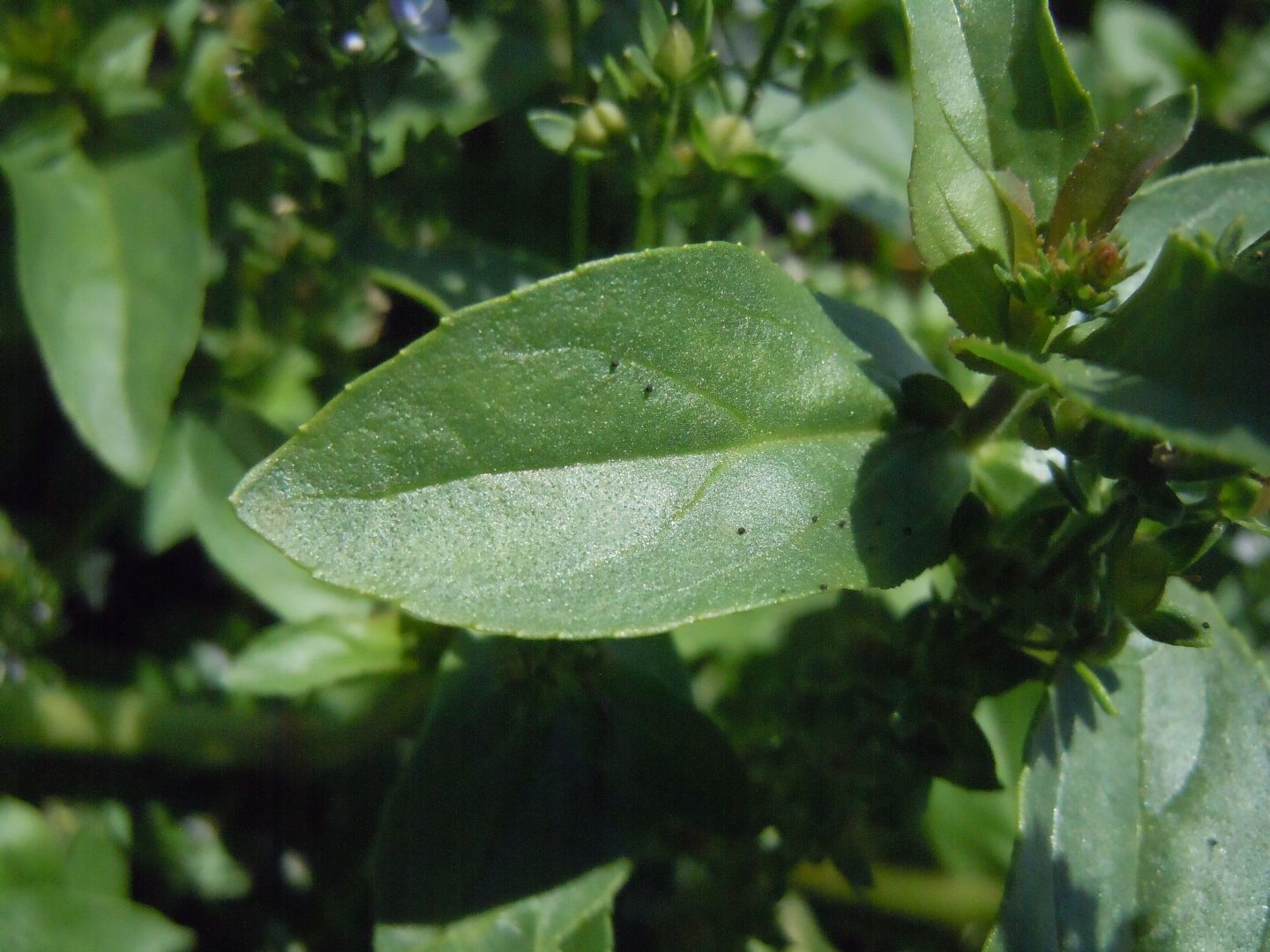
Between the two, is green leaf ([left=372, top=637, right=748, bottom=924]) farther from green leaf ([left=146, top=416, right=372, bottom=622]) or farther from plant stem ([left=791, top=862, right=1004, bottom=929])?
plant stem ([left=791, top=862, right=1004, bottom=929])

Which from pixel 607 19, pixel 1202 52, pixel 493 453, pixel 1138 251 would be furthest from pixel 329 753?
pixel 1202 52

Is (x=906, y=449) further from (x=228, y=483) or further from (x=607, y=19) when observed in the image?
(x=228, y=483)

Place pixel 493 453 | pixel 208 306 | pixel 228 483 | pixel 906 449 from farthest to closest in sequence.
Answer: pixel 208 306
pixel 228 483
pixel 906 449
pixel 493 453

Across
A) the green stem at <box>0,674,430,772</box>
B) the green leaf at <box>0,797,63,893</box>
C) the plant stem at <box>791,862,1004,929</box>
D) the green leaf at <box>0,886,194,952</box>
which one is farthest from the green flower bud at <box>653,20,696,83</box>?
the green leaf at <box>0,797,63,893</box>

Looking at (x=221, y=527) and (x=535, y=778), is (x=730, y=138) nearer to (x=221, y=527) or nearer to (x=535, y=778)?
(x=535, y=778)

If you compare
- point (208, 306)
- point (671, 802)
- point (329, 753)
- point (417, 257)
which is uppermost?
point (417, 257)

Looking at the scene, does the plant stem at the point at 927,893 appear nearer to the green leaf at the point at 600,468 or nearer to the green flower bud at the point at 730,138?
the green leaf at the point at 600,468
